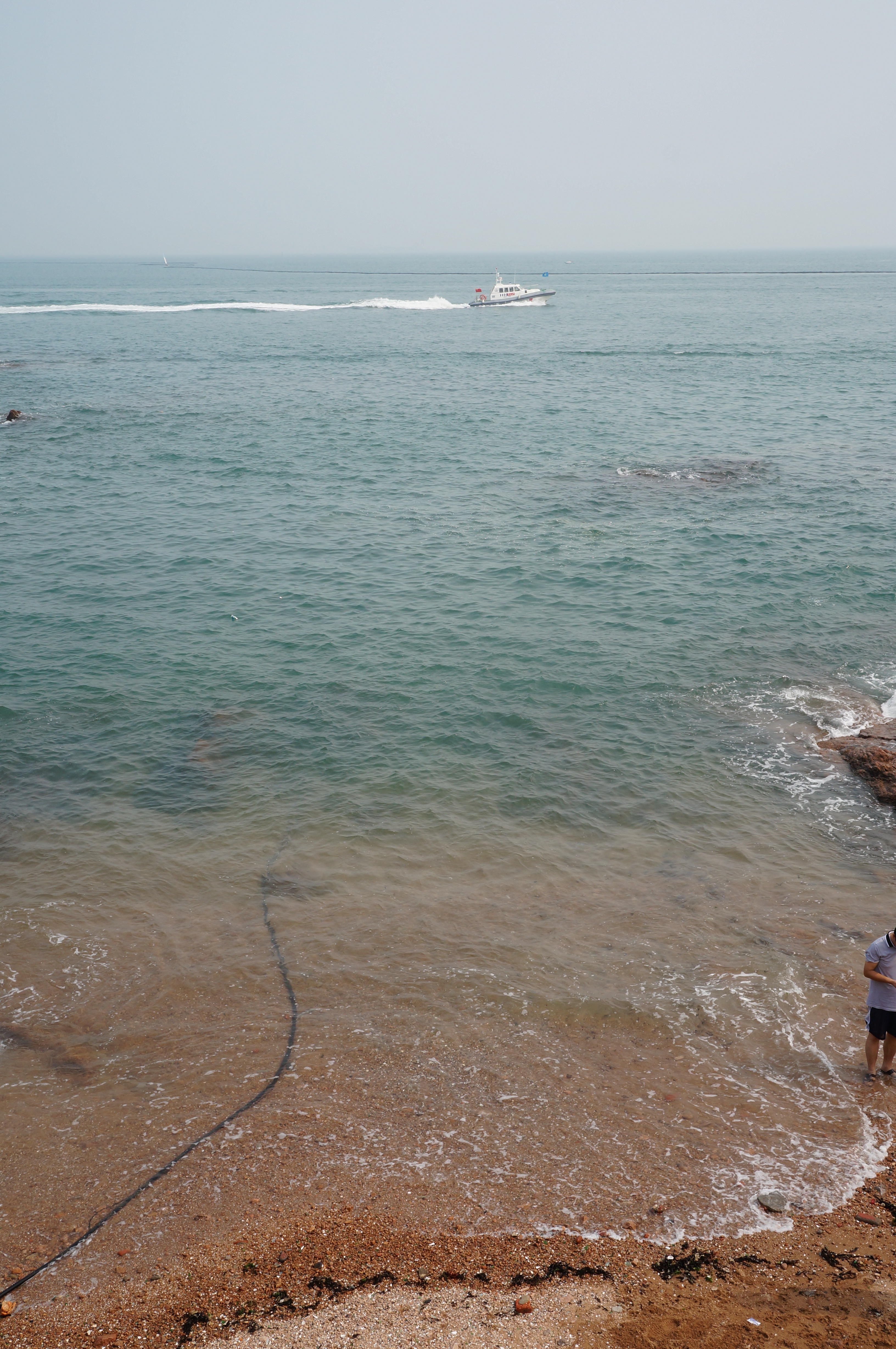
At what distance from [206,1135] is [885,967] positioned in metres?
7.38

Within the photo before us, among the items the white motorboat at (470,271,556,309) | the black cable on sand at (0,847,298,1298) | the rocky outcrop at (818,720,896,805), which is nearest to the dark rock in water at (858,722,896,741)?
the rocky outcrop at (818,720,896,805)

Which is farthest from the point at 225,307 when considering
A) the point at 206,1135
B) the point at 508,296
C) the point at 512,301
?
the point at 206,1135

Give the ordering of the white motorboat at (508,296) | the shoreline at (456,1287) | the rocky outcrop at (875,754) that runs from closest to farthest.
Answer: the shoreline at (456,1287) < the rocky outcrop at (875,754) < the white motorboat at (508,296)

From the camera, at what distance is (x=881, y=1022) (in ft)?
30.6

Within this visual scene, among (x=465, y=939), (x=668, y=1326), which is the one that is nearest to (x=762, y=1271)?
Result: (x=668, y=1326)

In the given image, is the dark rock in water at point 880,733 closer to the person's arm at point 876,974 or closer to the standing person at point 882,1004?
the standing person at point 882,1004

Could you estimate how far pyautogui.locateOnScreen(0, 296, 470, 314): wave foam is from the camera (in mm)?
111812

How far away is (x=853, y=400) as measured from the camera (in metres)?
48.2

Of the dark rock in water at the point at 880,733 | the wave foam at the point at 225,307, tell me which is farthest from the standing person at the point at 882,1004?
the wave foam at the point at 225,307

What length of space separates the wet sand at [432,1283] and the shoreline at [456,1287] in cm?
1

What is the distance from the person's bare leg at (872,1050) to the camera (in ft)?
30.8

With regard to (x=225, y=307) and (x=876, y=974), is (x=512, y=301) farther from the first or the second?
(x=876, y=974)

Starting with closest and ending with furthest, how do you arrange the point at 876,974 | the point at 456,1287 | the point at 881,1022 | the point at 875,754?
1. the point at 456,1287
2. the point at 876,974
3. the point at 881,1022
4. the point at 875,754

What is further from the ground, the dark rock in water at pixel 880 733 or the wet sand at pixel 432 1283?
the dark rock in water at pixel 880 733
